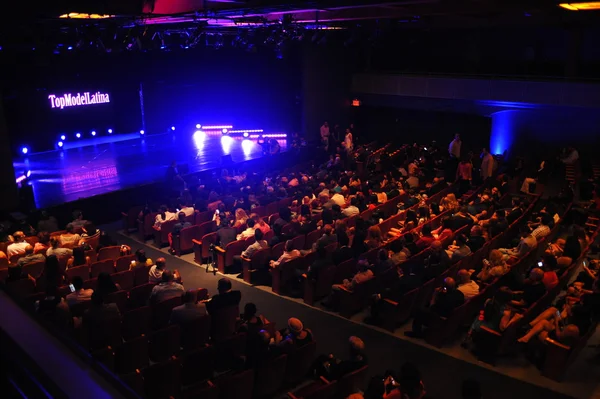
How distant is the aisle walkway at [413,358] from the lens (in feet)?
17.9

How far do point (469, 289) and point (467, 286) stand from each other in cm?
5

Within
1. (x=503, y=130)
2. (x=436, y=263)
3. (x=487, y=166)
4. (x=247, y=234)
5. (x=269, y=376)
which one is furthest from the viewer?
(x=503, y=130)

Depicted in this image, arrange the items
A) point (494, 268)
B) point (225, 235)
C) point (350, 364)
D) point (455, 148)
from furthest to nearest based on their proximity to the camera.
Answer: point (455, 148) < point (225, 235) < point (494, 268) < point (350, 364)

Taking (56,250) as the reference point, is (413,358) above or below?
below

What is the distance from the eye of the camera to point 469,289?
6602 mm

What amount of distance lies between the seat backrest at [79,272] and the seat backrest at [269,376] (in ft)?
11.7

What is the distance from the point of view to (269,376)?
4988 mm

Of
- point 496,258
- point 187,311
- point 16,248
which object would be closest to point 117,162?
point 16,248

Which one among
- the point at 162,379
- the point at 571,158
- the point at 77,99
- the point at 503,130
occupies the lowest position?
the point at 162,379

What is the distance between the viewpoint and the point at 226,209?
10.3 metres

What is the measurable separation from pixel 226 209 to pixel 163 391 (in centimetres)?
585

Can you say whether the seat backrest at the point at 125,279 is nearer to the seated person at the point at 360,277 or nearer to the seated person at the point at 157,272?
the seated person at the point at 157,272

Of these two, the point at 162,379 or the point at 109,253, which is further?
the point at 109,253

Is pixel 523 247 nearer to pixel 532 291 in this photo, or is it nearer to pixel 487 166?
pixel 532 291
